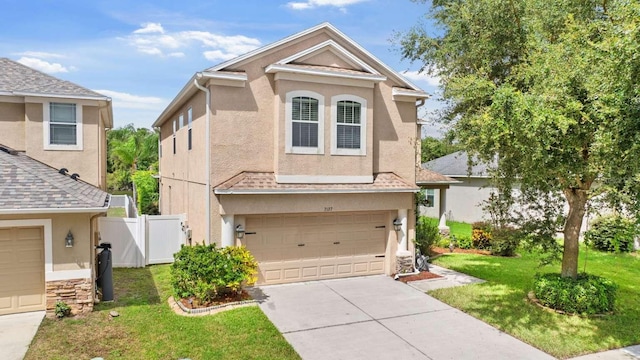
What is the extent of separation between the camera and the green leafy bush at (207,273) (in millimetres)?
9867

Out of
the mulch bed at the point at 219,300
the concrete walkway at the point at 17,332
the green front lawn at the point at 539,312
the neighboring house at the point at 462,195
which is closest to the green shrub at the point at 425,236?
the green front lawn at the point at 539,312

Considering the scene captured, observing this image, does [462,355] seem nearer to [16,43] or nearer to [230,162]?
[230,162]

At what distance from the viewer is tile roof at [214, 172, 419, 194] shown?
1107 centimetres

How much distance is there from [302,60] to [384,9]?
276 inches

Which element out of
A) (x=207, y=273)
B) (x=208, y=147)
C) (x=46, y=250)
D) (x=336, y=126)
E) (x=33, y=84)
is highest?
(x=33, y=84)

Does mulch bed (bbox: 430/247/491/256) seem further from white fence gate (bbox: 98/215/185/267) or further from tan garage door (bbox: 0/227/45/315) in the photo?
tan garage door (bbox: 0/227/45/315)

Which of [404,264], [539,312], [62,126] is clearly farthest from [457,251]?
[62,126]

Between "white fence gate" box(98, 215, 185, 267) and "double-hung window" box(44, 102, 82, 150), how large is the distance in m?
3.16

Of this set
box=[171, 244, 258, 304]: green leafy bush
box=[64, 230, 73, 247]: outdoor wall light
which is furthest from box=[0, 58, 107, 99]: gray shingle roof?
box=[171, 244, 258, 304]: green leafy bush

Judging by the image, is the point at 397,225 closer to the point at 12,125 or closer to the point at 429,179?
the point at 429,179

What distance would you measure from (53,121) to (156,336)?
747 centimetres

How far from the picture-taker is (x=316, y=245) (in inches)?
501

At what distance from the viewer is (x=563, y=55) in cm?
889

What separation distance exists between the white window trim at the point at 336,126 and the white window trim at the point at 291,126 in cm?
36
